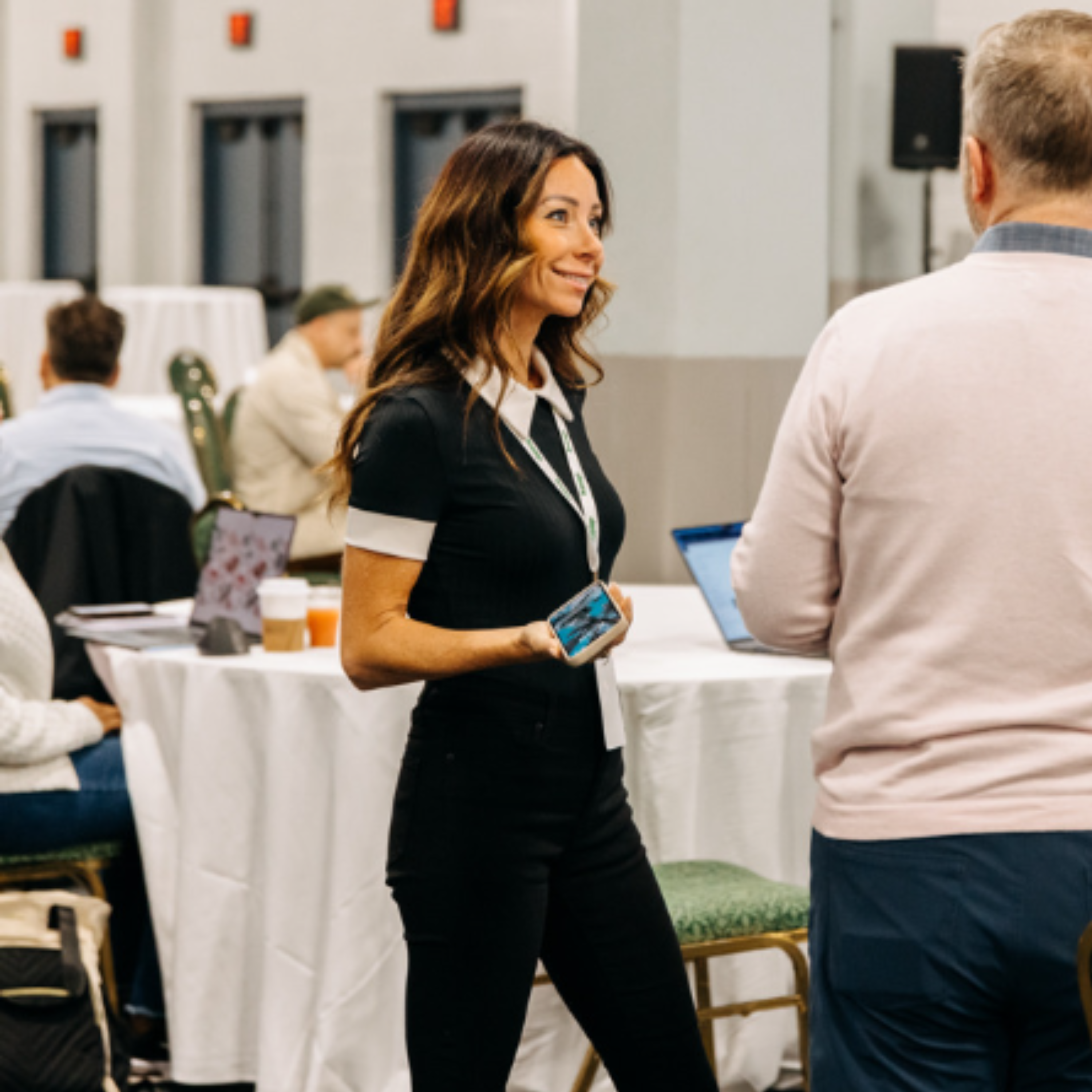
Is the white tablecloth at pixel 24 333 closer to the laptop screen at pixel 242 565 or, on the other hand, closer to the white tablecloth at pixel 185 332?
the white tablecloth at pixel 185 332

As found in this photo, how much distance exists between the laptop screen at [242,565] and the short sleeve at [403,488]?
153cm

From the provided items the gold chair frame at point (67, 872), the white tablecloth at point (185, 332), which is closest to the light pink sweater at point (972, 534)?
the gold chair frame at point (67, 872)

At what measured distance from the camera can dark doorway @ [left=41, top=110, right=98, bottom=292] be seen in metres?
12.4

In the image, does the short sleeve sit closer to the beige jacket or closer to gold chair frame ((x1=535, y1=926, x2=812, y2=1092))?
gold chair frame ((x1=535, y1=926, x2=812, y2=1092))

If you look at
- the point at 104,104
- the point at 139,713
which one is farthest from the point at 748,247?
the point at 104,104

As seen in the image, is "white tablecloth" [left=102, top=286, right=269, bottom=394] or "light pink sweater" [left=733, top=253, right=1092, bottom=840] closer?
"light pink sweater" [left=733, top=253, right=1092, bottom=840]

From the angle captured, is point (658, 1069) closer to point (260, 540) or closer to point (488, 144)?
point (488, 144)

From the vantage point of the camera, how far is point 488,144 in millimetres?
2131

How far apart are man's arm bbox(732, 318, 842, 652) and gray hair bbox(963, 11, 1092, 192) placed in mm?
199

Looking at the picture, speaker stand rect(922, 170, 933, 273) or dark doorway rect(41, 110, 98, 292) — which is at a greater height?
dark doorway rect(41, 110, 98, 292)

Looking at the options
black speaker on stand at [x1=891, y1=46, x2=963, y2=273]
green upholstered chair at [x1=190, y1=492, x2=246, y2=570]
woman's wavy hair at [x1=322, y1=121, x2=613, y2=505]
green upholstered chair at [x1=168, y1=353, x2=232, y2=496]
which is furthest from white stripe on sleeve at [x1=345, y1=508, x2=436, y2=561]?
green upholstered chair at [x1=168, y1=353, x2=232, y2=496]

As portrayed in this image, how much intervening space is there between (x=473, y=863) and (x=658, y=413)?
2692mm

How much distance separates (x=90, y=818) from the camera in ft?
11.5

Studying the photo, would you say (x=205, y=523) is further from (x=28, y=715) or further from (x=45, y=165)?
(x=45, y=165)
